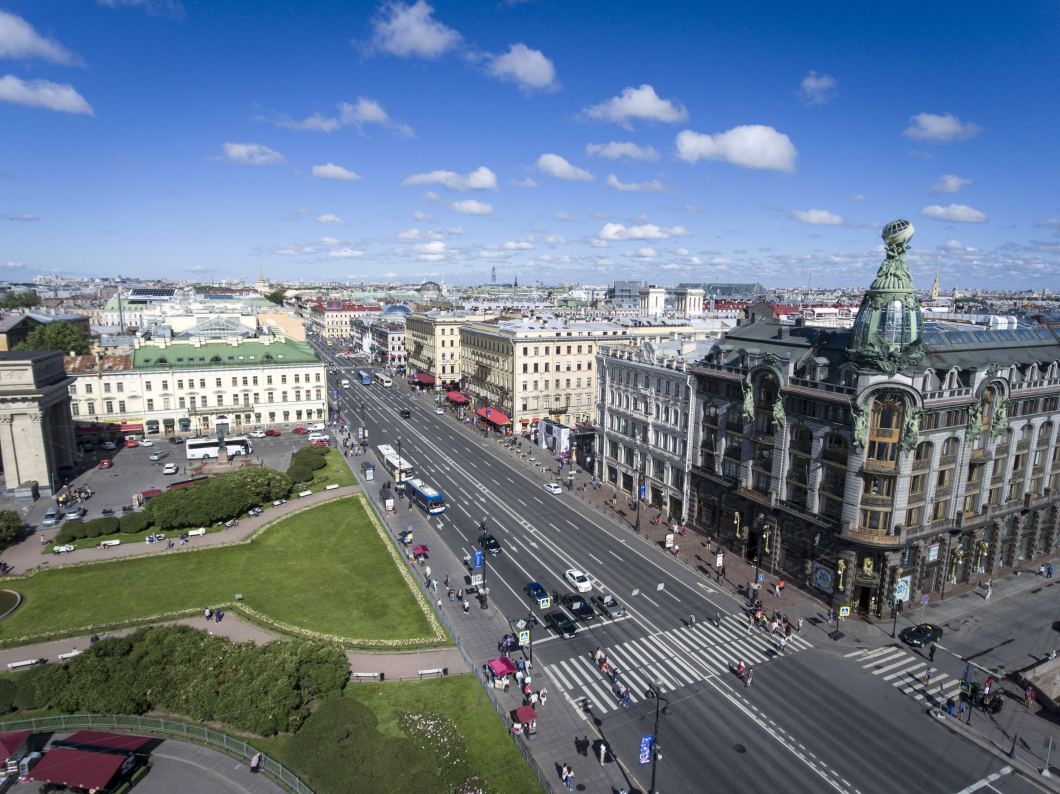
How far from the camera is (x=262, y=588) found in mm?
50875

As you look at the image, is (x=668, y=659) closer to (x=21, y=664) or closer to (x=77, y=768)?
(x=77, y=768)

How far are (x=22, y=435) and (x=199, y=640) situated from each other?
172 ft

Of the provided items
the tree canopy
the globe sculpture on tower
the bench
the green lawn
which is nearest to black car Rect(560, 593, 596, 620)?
the green lawn

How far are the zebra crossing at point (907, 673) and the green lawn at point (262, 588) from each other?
99.8ft

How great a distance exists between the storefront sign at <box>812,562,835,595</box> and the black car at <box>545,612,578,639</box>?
2047cm

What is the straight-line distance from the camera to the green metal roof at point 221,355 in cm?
10038

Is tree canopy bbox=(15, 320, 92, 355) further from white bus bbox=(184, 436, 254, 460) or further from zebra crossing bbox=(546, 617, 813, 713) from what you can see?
zebra crossing bbox=(546, 617, 813, 713)

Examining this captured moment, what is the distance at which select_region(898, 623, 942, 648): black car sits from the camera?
43.3 m

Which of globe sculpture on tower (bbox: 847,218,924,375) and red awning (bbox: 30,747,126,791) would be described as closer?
red awning (bbox: 30,747,126,791)

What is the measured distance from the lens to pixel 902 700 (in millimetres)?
37656

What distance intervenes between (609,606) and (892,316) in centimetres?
3044

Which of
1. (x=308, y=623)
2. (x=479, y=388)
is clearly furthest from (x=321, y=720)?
(x=479, y=388)

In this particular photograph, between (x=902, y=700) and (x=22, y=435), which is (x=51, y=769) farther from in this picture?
(x=22, y=435)

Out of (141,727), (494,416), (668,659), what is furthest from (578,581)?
(494,416)
